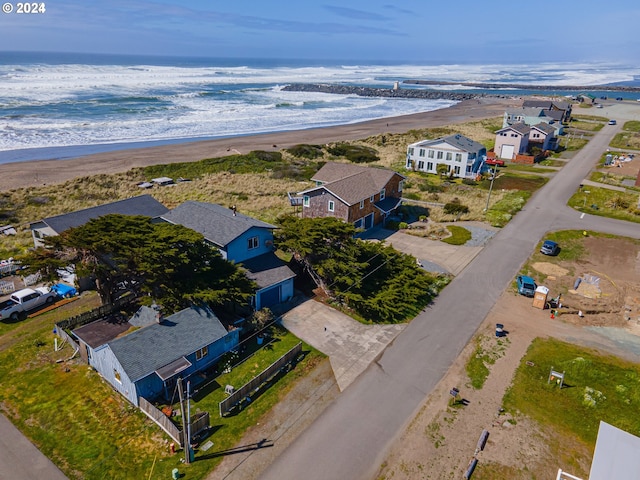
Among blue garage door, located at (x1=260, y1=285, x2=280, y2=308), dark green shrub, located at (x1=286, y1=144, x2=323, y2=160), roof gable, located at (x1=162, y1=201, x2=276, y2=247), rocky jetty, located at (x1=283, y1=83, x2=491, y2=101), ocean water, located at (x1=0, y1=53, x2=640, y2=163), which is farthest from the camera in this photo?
rocky jetty, located at (x1=283, y1=83, x2=491, y2=101)

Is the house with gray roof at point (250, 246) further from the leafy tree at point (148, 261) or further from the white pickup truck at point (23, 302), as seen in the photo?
the white pickup truck at point (23, 302)

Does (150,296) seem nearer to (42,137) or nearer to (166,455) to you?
(166,455)

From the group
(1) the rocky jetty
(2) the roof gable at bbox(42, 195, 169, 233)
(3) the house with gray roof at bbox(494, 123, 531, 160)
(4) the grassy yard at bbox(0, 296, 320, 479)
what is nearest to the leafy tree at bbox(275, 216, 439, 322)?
(4) the grassy yard at bbox(0, 296, 320, 479)

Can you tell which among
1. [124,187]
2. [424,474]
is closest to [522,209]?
[424,474]

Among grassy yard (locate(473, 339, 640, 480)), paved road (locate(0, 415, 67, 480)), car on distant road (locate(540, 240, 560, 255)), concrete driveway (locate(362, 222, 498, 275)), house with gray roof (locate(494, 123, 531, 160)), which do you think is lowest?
paved road (locate(0, 415, 67, 480))

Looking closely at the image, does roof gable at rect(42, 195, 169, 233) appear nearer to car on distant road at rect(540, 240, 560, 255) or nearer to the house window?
the house window

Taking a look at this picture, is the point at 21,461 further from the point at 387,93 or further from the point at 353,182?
the point at 387,93

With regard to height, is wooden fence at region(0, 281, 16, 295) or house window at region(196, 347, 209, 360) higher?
house window at region(196, 347, 209, 360)

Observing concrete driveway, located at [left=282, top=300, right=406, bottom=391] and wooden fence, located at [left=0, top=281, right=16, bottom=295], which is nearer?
concrete driveway, located at [left=282, top=300, right=406, bottom=391]
